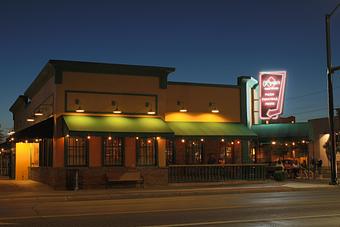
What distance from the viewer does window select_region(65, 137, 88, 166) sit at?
1046 inches

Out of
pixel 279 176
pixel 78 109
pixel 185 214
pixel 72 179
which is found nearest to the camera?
pixel 185 214

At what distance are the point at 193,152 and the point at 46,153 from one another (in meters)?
8.83

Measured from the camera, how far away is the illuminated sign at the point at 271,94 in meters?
33.2

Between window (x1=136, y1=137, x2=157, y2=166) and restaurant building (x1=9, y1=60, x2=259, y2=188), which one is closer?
restaurant building (x1=9, y1=60, x2=259, y2=188)

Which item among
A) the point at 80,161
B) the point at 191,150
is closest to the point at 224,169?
the point at 191,150

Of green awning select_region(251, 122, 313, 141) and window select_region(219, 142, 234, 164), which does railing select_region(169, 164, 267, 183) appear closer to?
window select_region(219, 142, 234, 164)

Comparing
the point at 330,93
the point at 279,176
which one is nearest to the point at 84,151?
the point at 279,176

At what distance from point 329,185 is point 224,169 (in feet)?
19.0

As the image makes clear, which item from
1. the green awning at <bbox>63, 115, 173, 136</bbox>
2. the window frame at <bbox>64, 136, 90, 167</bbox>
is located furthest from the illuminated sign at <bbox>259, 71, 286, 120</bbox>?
the window frame at <bbox>64, 136, 90, 167</bbox>

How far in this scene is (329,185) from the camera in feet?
91.2

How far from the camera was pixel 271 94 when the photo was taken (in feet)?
109

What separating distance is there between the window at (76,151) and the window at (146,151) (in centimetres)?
285

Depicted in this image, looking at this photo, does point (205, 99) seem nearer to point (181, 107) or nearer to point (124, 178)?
point (181, 107)

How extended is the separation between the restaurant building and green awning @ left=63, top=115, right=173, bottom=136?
0.05m
